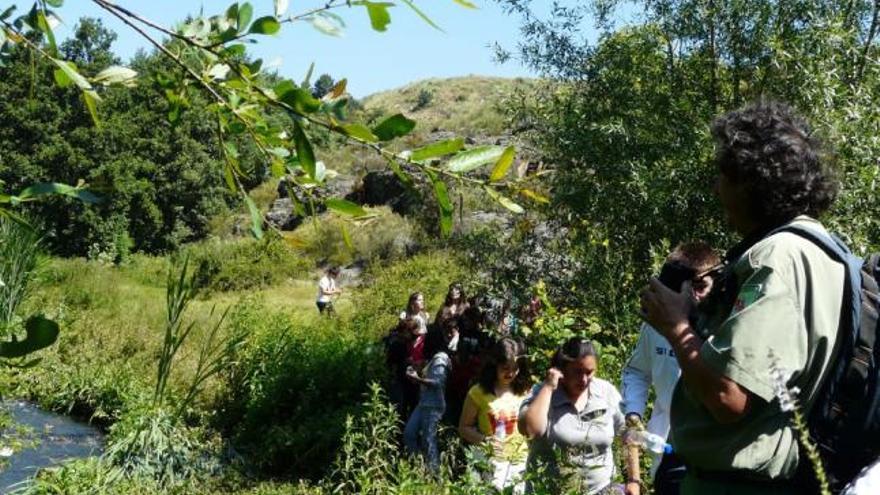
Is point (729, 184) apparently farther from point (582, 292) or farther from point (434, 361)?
point (434, 361)

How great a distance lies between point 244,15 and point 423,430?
6.70 metres

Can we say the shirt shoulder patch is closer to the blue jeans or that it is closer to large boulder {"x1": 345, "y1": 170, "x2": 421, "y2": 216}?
the blue jeans

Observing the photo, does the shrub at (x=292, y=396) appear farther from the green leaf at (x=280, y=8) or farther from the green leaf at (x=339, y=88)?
the green leaf at (x=280, y=8)

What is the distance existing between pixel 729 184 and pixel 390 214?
26.2 m

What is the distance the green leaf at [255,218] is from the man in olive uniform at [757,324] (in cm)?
86

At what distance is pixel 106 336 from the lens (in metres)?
16.2

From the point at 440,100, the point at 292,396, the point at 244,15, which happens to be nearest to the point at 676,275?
the point at 244,15

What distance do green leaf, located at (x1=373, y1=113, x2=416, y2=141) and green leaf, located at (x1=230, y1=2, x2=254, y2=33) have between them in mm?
261

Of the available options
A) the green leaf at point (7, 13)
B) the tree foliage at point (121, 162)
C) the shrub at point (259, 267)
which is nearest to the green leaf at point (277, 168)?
the green leaf at point (7, 13)

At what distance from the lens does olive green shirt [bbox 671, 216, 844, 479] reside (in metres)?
1.72

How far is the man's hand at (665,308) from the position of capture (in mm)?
1921

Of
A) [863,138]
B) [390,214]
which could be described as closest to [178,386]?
[863,138]

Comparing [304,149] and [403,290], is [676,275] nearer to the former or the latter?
[304,149]

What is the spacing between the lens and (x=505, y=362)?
18.9ft
